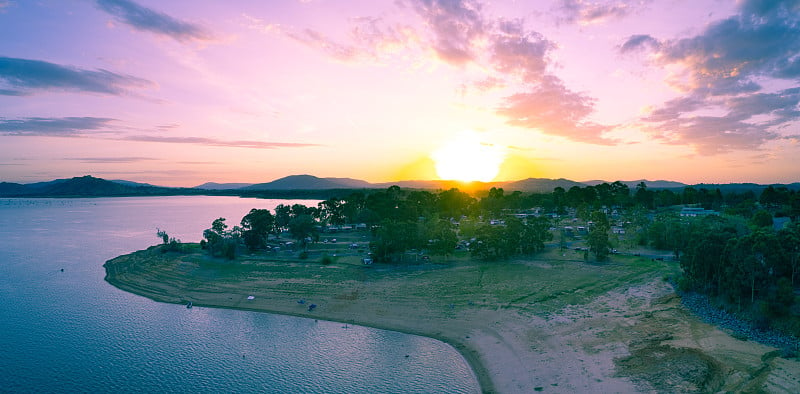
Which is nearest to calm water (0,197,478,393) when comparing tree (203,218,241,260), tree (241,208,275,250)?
tree (203,218,241,260)

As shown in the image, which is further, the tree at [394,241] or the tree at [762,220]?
the tree at [762,220]

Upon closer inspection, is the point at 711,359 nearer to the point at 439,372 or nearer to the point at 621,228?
the point at 439,372

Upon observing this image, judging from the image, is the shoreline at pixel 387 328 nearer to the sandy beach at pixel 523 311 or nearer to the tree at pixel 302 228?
the sandy beach at pixel 523 311

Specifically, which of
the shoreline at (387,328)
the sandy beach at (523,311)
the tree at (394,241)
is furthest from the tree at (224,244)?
the tree at (394,241)

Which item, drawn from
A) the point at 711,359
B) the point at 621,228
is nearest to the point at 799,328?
the point at 711,359

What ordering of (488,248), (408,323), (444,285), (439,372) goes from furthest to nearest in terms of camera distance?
(488,248), (444,285), (408,323), (439,372)
